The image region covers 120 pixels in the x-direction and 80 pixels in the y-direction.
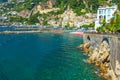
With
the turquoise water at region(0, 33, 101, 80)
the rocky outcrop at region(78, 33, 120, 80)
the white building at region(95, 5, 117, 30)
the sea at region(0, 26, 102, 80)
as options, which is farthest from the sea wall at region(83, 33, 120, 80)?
the white building at region(95, 5, 117, 30)

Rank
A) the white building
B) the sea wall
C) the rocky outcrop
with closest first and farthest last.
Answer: the sea wall
the rocky outcrop
the white building

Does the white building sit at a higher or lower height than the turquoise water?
higher

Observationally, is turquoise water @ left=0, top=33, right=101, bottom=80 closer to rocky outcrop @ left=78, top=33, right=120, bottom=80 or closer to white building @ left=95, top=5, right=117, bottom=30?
rocky outcrop @ left=78, top=33, right=120, bottom=80

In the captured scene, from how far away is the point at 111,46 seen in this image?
6706cm

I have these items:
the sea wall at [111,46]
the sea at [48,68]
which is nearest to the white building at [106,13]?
the sea wall at [111,46]

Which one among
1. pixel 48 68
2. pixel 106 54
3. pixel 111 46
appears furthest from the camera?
pixel 106 54

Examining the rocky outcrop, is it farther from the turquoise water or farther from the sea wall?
the turquoise water

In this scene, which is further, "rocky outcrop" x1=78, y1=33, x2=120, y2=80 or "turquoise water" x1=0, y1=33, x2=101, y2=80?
"turquoise water" x1=0, y1=33, x2=101, y2=80

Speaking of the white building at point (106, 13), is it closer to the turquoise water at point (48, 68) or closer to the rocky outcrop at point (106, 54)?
the rocky outcrop at point (106, 54)

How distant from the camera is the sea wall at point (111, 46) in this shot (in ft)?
186

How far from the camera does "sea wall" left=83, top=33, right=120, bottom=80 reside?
56.7 m

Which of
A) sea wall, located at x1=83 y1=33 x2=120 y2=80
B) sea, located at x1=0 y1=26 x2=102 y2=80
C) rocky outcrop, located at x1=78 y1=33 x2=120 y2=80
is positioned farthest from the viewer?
sea, located at x1=0 y1=26 x2=102 y2=80

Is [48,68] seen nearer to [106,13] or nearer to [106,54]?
[106,54]

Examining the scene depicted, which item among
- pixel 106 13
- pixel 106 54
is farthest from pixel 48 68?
pixel 106 13
